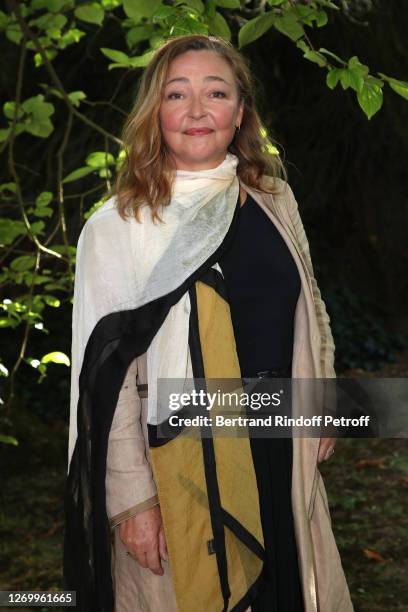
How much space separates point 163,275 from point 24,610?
249cm

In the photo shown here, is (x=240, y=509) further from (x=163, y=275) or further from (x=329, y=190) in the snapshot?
(x=329, y=190)

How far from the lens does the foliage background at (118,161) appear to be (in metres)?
3.59

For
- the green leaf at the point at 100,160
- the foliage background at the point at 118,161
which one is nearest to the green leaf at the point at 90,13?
the foliage background at the point at 118,161

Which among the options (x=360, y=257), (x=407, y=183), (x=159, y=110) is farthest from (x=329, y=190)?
(x=159, y=110)

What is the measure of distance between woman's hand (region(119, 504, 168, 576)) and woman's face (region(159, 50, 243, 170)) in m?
0.93

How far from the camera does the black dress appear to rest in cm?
235

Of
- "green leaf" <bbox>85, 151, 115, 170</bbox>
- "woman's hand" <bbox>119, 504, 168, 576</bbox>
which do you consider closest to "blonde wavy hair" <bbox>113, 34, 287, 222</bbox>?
"woman's hand" <bbox>119, 504, 168, 576</bbox>

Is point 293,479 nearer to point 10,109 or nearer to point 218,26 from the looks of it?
point 218,26

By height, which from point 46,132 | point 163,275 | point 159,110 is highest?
point 46,132

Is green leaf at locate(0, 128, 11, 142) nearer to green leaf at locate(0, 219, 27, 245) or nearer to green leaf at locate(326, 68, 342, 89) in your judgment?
green leaf at locate(0, 219, 27, 245)

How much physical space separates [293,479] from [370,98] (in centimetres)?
109

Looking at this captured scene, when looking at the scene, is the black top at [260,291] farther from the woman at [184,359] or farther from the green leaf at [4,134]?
the green leaf at [4,134]

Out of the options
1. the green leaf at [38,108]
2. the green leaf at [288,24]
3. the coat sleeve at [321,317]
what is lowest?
the coat sleeve at [321,317]

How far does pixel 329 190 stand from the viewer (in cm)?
759
